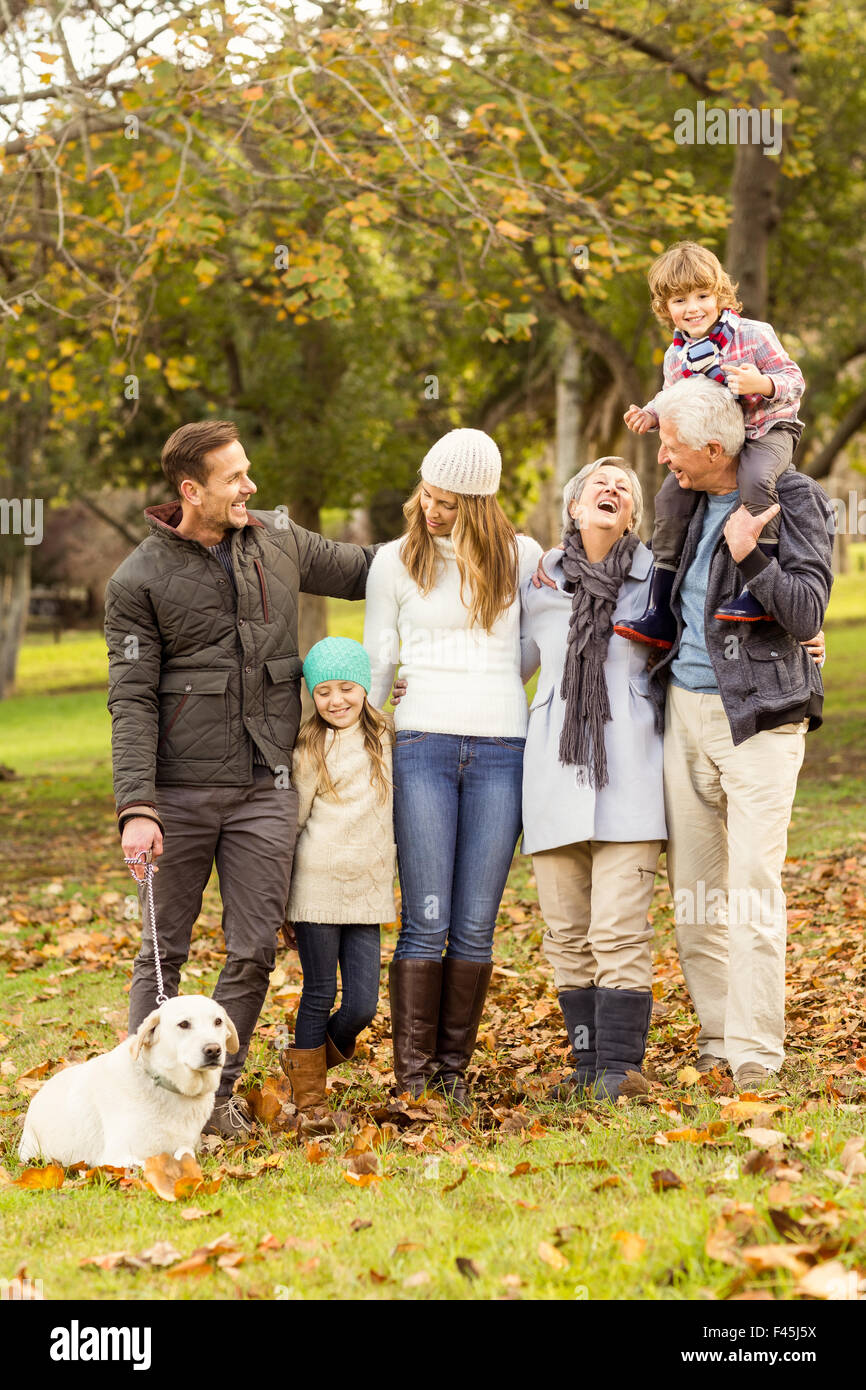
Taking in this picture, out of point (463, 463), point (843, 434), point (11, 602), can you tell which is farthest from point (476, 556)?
point (11, 602)

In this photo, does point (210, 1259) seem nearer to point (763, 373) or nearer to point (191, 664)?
point (191, 664)

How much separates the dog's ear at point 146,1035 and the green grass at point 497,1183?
1.44 feet

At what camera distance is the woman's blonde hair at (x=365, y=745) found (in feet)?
15.9

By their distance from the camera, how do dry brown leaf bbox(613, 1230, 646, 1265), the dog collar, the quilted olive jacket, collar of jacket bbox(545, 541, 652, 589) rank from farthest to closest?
collar of jacket bbox(545, 541, 652, 589) → the quilted olive jacket → the dog collar → dry brown leaf bbox(613, 1230, 646, 1265)

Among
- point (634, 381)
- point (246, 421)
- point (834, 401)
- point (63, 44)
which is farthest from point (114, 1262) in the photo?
point (834, 401)

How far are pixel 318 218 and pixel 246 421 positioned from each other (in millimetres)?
4977

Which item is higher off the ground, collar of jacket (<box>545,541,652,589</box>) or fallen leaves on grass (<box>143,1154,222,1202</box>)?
collar of jacket (<box>545,541,652,589</box>)

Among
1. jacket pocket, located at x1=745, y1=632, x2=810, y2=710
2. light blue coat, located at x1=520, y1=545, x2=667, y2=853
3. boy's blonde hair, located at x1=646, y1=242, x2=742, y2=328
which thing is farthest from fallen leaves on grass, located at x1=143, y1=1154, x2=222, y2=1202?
boy's blonde hair, located at x1=646, y1=242, x2=742, y2=328

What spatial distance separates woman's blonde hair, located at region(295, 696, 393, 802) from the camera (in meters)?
4.84

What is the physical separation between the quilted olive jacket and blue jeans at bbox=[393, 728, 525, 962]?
0.50m

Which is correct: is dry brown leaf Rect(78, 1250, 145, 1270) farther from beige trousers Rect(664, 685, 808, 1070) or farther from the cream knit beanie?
the cream knit beanie

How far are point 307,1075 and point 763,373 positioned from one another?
2997 mm

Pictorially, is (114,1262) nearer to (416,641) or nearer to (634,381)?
(416,641)
